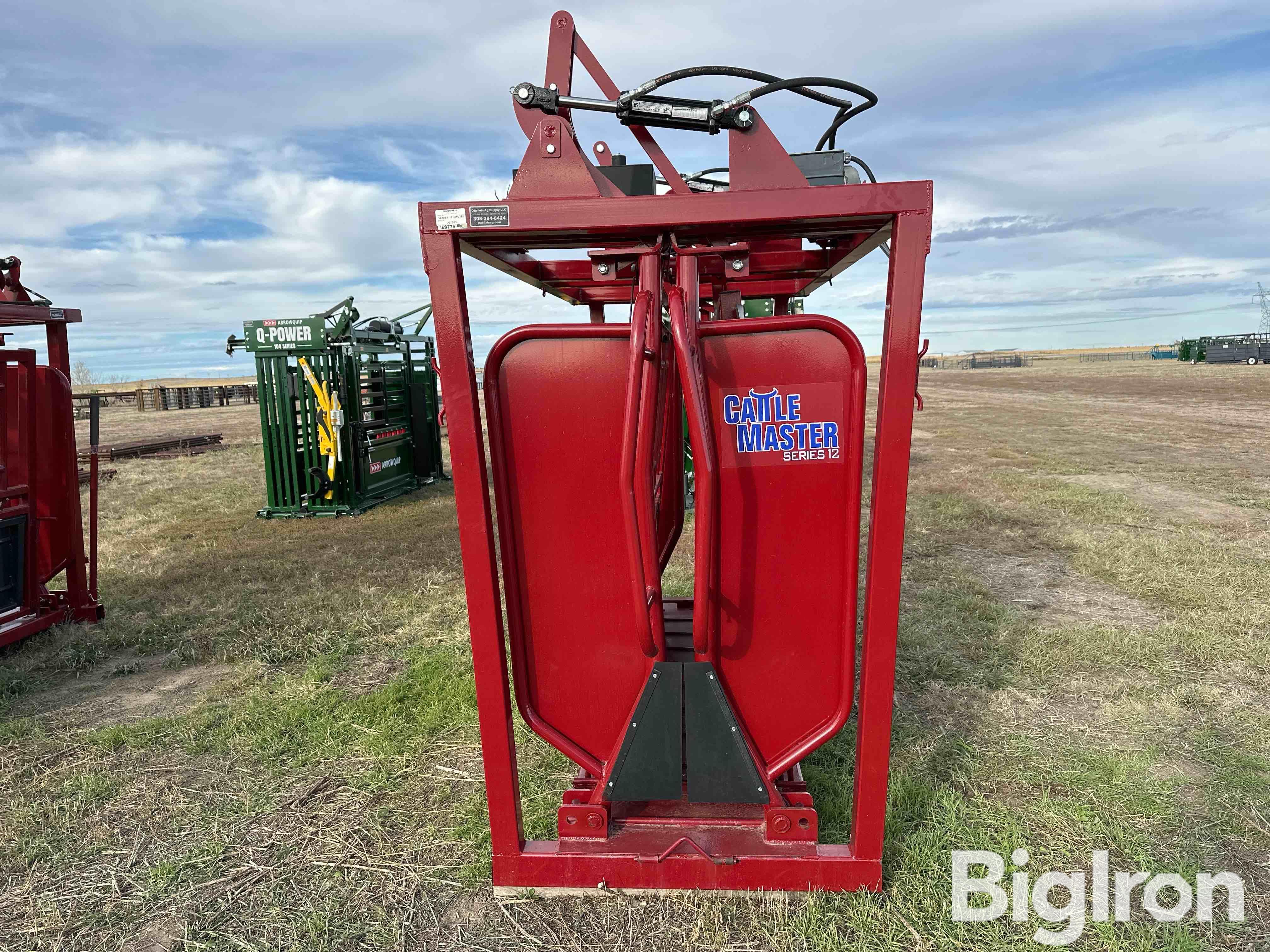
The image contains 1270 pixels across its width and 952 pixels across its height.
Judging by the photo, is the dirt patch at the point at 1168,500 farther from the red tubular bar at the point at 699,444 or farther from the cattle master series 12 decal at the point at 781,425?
the red tubular bar at the point at 699,444

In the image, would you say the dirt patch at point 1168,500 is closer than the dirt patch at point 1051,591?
No

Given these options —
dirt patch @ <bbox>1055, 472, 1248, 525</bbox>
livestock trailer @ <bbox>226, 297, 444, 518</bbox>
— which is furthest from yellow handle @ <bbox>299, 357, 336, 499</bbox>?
dirt patch @ <bbox>1055, 472, 1248, 525</bbox>

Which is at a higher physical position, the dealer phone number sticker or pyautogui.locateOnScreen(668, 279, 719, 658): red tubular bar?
the dealer phone number sticker

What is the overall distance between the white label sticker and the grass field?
7.79ft

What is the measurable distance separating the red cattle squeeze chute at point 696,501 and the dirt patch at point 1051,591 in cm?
382

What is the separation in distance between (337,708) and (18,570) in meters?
2.87

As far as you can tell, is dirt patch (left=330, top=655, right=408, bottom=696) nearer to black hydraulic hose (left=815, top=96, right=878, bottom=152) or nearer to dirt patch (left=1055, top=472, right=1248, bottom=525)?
black hydraulic hose (left=815, top=96, right=878, bottom=152)

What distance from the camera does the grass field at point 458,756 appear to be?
2.72 metres

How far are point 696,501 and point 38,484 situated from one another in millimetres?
5456

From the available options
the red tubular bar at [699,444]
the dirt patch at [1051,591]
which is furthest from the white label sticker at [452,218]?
the dirt patch at [1051,591]

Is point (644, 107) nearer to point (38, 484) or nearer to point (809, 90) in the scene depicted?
point (809, 90)

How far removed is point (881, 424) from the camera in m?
2.51

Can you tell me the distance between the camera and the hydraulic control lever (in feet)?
8.05

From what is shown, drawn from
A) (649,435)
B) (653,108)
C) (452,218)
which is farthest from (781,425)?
(452,218)
